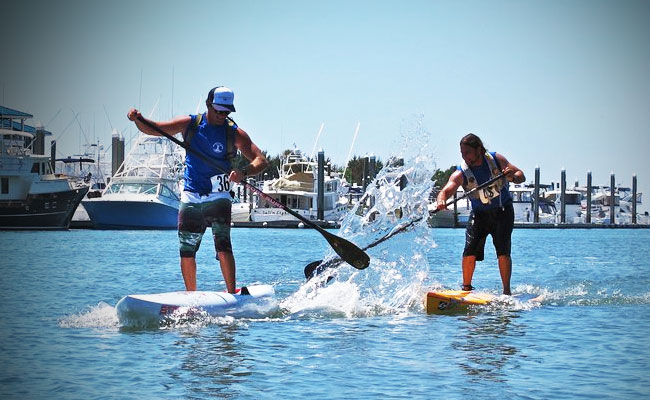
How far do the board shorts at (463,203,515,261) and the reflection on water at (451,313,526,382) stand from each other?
967mm

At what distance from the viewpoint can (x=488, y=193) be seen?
496 inches

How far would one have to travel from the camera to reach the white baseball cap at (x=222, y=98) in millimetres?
10555

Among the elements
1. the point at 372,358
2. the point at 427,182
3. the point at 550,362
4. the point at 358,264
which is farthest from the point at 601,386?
the point at 427,182

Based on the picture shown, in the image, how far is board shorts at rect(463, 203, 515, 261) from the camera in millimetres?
12695

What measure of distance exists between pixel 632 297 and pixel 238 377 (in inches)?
342

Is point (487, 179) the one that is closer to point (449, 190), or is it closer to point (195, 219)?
point (449, 190)

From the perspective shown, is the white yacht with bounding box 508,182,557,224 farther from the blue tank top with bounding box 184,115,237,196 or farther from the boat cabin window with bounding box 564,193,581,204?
the blue tank top with bounding box 184,115,237,196

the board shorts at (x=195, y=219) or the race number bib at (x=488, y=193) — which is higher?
the race number bib at (x=488, y=193)

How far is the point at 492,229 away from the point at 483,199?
1.43 feet

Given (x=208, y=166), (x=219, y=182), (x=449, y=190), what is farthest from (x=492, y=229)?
(x=208, y=166)

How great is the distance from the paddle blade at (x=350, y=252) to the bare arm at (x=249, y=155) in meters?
1.60

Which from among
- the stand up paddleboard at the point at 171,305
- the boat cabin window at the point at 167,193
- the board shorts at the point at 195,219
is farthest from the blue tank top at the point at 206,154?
the boat cabin window at the point at 167,193

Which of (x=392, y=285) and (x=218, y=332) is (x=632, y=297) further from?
(x=218, y=332)

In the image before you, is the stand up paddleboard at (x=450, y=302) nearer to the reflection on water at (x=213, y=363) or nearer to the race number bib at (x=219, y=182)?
the reflection on water at (x=213, y=363)
